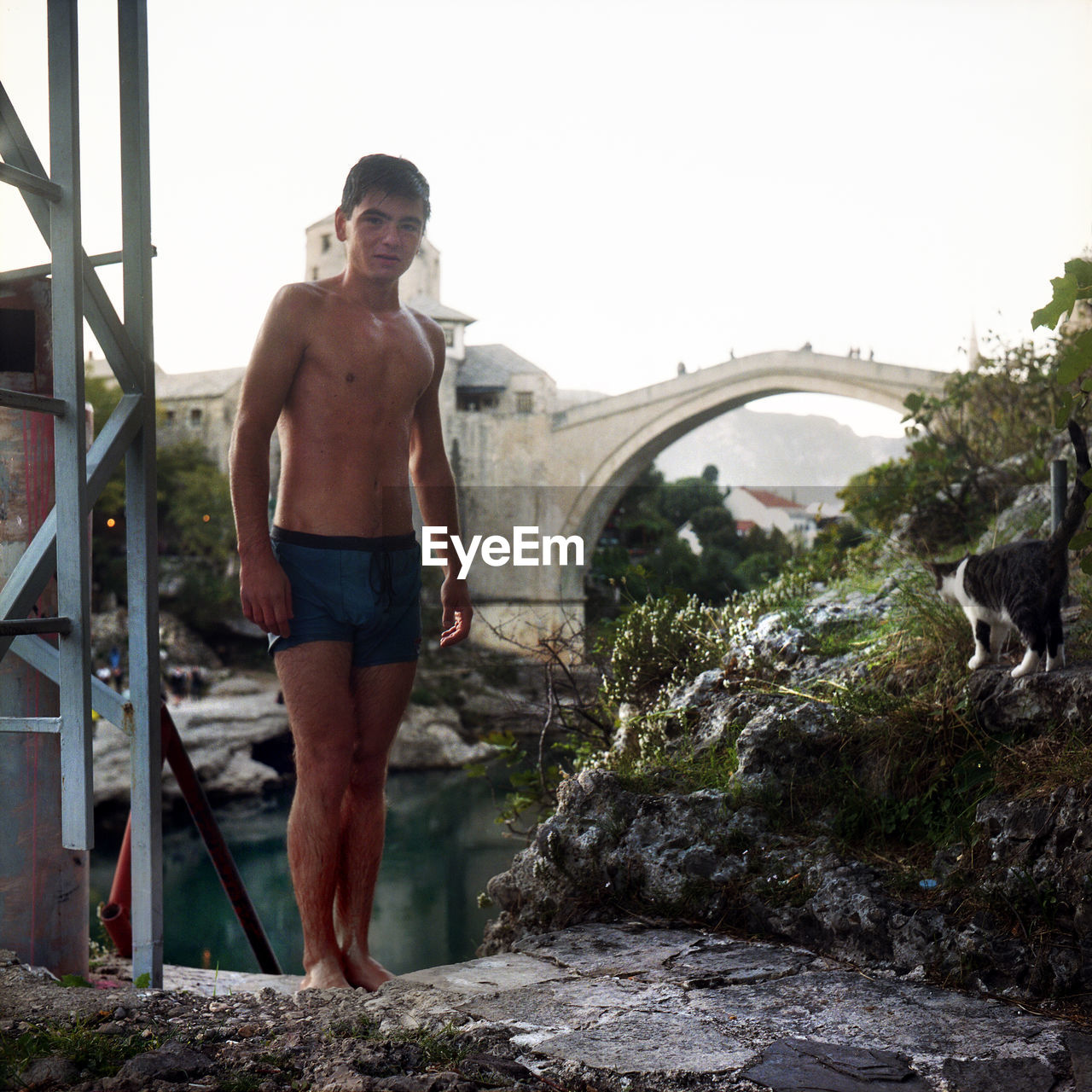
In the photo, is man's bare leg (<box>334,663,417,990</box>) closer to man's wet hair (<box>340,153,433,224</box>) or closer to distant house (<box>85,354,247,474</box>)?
man's wet hair (<box>340,153,433,224</box>)

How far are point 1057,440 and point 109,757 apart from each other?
13.0 meters

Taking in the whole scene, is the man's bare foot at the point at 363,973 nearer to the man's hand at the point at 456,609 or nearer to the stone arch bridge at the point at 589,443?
the man's hand at the point at 456,609

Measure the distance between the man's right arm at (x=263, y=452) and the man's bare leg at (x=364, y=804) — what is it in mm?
263

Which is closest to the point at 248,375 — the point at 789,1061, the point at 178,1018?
the point at 178,1018

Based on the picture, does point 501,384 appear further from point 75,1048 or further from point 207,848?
point 75,1048

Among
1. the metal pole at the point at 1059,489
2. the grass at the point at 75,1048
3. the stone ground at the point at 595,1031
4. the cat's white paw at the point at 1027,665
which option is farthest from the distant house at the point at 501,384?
the grass at the point at 75,1048

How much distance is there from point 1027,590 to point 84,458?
2038mm

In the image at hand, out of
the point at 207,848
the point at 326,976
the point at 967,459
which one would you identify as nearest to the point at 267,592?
the point at 207,848

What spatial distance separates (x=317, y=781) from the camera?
2.54 m

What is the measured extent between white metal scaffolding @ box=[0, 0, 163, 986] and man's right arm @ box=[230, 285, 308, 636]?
20cm

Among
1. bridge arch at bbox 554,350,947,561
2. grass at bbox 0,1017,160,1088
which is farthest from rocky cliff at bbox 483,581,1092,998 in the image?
bridge arch at bbox 554,350,947,561

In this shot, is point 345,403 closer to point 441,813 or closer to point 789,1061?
point 789,1061

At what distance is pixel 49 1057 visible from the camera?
1607mm

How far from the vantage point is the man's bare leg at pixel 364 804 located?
2.61 m
